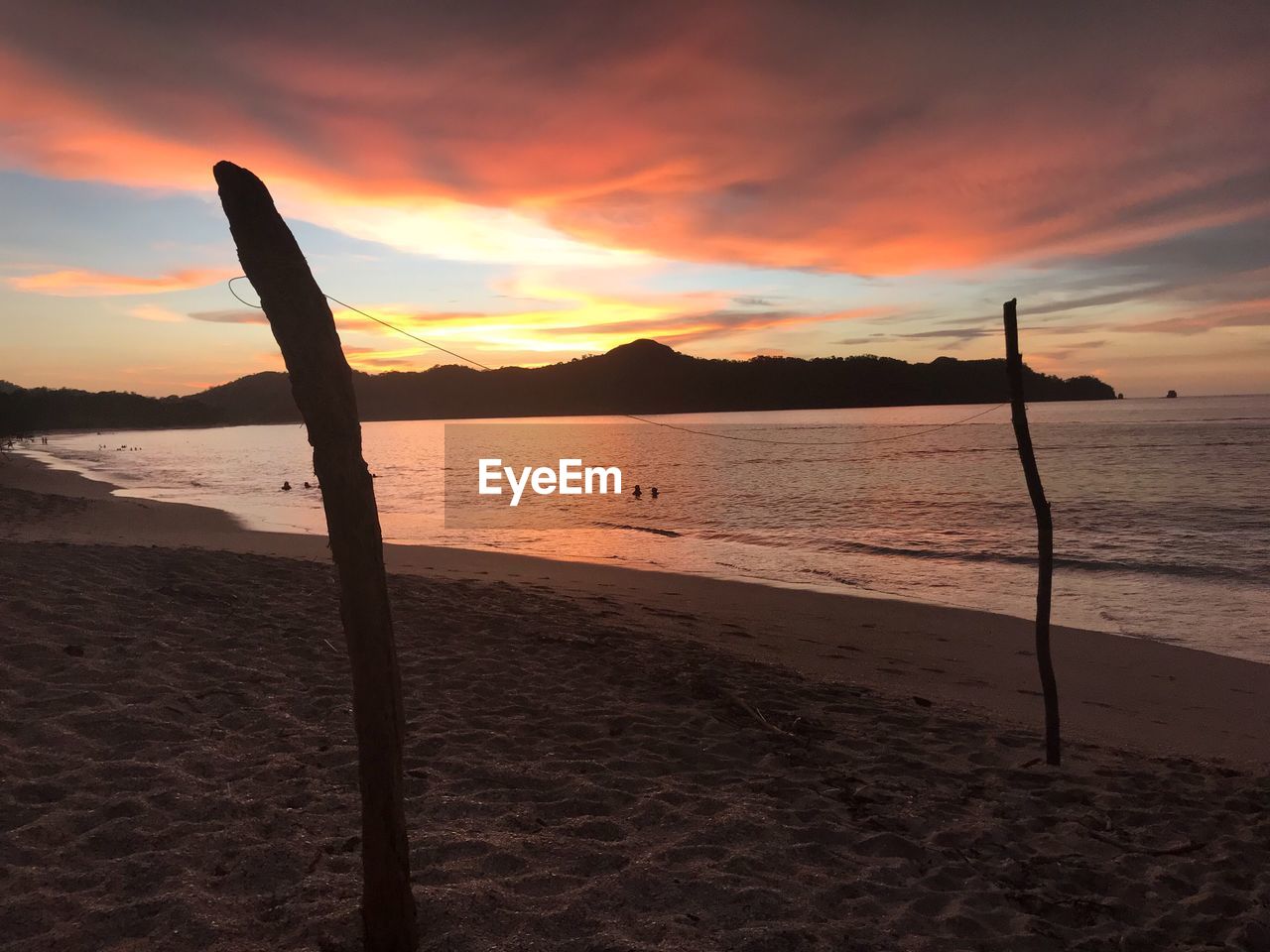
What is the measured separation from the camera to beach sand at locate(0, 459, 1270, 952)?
3912 mm

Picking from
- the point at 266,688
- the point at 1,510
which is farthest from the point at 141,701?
the point at 1,510

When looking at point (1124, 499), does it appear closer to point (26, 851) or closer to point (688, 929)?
point (688, 929)

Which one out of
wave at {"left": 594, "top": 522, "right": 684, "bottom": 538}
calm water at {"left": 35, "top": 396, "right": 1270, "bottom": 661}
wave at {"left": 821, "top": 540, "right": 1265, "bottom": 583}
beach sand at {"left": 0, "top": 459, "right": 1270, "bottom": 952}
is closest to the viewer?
beach sand at {"left": 0, "top": 459, "right": 1270, "bottom": 952}

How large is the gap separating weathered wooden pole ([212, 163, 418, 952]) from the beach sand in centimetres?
129

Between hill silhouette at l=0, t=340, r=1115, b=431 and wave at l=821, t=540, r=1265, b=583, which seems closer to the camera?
wave at l=821, t=540, r=1265, b=583

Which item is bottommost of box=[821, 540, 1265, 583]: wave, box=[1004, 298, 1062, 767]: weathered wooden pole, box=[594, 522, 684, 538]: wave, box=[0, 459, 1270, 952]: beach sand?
box=[594, 522, 684, 538]: wave

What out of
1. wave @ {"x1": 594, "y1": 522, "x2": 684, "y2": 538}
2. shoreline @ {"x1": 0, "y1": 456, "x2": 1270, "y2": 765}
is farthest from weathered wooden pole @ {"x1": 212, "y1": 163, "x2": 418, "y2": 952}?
wave @ {"x1": 594, "y1": 522, "x2": 684, "y2": 538}

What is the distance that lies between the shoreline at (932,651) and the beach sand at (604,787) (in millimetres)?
86

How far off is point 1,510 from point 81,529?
423 centimetres

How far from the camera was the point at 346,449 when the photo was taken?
10.0ft

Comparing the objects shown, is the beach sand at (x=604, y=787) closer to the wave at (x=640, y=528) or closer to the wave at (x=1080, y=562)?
the wave at (x=1080, y=562)

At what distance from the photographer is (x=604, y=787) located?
541cm

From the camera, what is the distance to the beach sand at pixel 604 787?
12.8ft

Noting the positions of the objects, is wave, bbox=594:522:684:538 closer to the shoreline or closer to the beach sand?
the shoreline
